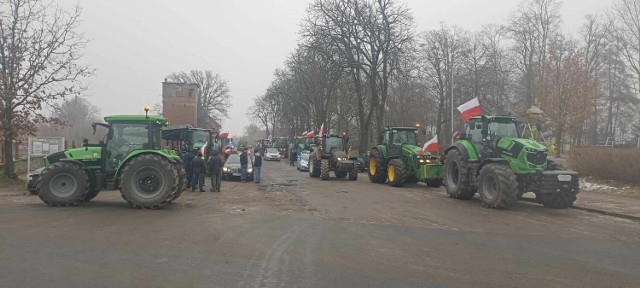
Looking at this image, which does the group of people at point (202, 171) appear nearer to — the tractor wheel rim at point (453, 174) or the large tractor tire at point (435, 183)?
the tractor wheel rim at point (453, 174)

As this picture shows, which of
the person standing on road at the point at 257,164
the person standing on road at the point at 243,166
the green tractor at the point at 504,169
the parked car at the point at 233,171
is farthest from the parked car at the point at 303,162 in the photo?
the green tractor at the point at 504,169

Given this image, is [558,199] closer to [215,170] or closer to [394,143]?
[394,143]

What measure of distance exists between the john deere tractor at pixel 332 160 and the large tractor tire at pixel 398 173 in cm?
323

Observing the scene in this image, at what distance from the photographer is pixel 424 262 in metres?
7.10

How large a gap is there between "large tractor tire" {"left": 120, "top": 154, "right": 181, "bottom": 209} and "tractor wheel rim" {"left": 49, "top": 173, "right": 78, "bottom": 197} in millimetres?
1314

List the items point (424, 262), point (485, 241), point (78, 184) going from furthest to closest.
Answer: point (78, 184), point (485, 241), point (424, 262)

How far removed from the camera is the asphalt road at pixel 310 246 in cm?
615

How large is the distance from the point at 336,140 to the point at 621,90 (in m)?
39.1

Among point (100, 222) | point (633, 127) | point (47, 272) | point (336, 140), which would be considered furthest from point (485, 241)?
point (633, 127)

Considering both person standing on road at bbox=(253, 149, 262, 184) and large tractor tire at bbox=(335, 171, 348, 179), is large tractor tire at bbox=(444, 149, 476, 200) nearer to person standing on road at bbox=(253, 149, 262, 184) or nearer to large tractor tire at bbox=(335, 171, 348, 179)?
large tractor tire at bbox=(335, 171, 348, 179)

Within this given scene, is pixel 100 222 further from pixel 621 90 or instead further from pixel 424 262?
pixel 621 90

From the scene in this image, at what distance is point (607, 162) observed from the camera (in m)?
18.9

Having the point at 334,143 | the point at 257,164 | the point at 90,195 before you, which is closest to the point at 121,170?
the point at 90,195

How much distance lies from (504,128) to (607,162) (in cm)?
680
